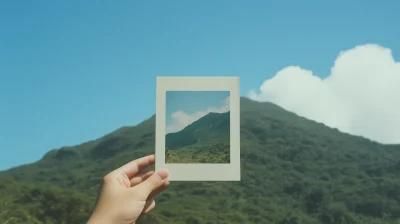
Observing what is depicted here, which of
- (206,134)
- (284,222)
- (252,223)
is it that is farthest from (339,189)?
(206,134)

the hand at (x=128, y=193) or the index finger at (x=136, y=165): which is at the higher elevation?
the index finger at (x=136, y=165)

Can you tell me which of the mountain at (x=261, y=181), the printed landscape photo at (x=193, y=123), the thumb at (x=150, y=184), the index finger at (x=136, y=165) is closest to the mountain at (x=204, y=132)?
the printed landscape photo at (x=193, y=123)

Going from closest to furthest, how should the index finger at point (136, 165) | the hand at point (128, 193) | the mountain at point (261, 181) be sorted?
the hand at point (128, 193) < the index finger at point (136, 165) < the mountain at point (261, 181)

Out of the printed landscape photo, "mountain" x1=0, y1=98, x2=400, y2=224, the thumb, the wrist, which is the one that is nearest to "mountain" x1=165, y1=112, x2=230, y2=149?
the printed landscape photo

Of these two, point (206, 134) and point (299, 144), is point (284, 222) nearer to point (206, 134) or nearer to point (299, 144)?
point (299, 144)

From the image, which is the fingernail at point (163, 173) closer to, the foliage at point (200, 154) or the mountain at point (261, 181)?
the foliage at point (200, 154)

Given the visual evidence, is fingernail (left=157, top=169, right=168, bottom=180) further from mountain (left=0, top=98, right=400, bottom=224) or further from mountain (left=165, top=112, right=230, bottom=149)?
mountain (left=0, top=98, right=400, bottom=224)
